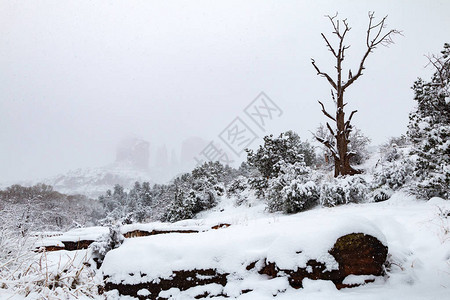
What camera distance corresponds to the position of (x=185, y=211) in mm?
17531

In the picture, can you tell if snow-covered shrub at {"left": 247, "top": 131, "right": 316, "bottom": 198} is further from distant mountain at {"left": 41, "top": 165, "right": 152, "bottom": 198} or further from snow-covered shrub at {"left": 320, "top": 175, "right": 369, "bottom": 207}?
distant mountain at {"left": 41, "top": 165, "right": 152, "bottom": 198}

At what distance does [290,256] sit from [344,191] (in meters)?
6.34

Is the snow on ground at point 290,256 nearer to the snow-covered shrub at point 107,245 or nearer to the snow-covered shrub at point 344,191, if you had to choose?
the snow-covered shrub at point 107,245

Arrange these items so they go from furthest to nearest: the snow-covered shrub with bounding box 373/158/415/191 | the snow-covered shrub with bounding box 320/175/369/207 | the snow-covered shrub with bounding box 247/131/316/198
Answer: the snow-covered shrub with bounding box 247/131/316/198, the snow-covered shrub with bounding box 320/175/369/207, the snow-covered shrub with bounding box 373/158/415/191

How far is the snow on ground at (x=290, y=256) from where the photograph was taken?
109 inches

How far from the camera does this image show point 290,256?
3076 mm

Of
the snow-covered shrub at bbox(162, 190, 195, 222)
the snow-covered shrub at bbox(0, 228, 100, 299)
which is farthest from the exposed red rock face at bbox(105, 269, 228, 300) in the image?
the snow-covered shrub at bbox(162, 190, 195, 222)

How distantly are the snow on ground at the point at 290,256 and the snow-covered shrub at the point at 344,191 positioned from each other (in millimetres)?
4288

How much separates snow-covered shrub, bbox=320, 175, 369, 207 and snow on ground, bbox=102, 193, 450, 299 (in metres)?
4.29

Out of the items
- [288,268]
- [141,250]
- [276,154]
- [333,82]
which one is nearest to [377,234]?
[288,268]

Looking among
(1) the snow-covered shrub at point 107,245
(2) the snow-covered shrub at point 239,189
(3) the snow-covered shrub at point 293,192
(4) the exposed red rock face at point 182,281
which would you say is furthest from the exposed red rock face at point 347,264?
(2) the snow-covered shrub at point 239,189

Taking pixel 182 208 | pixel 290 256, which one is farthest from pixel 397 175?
pixel 182 208

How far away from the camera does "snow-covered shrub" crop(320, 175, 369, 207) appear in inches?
332

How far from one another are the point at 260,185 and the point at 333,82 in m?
6.90
